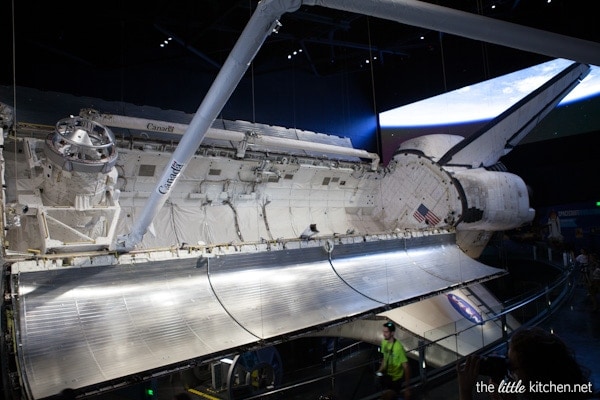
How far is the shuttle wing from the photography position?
34.8ft

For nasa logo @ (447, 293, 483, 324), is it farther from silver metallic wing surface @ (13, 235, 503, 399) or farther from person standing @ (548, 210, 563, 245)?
person standing @ (548, 210, 563, 245)

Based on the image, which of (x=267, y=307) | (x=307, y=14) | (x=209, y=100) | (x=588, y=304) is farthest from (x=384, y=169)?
(x=209, y=100)

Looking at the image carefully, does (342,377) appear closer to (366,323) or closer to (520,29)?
(366,323)

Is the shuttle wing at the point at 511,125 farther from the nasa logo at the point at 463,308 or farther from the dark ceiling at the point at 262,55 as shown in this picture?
the nasa logo at the point at 463,308

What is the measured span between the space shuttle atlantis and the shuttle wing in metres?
0.06

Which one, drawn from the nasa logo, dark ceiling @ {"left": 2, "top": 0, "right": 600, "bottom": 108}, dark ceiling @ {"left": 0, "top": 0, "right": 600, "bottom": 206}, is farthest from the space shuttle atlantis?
dark ceiling @ {"left": 2, "top": 0, "right": 600, "bottom": 108}

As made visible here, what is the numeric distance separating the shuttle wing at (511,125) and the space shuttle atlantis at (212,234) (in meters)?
0.06

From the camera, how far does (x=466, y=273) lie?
8.44 metres

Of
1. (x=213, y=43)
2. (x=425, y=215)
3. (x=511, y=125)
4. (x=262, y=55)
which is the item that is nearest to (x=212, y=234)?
(x=425, y=215)

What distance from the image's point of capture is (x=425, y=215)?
1015cm

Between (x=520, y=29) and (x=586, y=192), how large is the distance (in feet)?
36.0

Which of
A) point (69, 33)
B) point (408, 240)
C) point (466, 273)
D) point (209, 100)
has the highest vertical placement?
point (69, 33)

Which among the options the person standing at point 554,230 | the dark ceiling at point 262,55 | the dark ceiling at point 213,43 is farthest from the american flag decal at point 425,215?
the dark ceiling at point 262,55

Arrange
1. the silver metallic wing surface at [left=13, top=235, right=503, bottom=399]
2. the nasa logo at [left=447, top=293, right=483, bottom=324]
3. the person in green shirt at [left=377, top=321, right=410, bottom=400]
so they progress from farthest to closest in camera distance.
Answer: the nasa logo at [left=447, top=293, right=483, bottom=324] < the person in green shirt at [left=377, top=321, right=410, bottom=400] < the silver metallic wing surface at [left=13, top=235, right=503, bottom=399]
